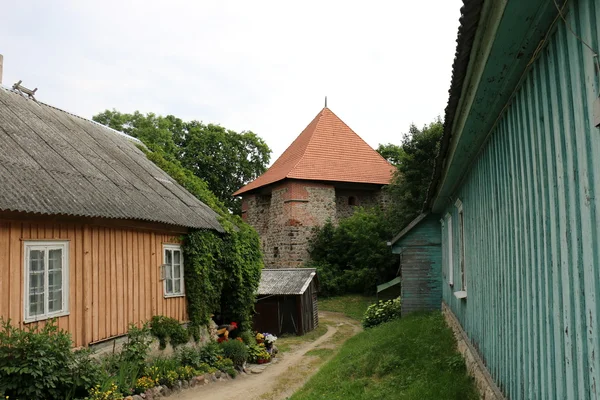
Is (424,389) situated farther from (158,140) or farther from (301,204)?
(158,140)

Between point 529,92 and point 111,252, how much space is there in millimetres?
7852

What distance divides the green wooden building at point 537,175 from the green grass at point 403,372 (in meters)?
1.37

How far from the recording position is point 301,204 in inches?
1048

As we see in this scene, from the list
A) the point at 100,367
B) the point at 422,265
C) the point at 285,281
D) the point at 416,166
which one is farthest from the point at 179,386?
the point at 416,166

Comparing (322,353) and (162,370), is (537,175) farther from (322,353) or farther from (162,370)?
(322,353)

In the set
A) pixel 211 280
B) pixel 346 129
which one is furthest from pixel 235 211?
pixel 211 280

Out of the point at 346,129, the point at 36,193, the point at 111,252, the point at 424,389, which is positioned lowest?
the point at 424,389

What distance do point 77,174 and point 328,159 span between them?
20.3 meters

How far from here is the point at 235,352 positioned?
12234 mm

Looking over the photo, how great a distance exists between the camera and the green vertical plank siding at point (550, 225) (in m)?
2.34

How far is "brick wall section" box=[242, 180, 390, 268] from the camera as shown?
26547 millimetres

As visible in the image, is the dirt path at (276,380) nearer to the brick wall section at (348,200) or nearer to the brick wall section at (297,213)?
the brick wall section at (297,213)

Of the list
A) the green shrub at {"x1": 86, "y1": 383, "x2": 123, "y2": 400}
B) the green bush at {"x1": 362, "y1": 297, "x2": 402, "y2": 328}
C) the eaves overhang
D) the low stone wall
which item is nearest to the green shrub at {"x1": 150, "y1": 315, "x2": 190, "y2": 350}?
the green shrub at {"x1": 86, "y1": 383, "x2": 123, "y2": 400}

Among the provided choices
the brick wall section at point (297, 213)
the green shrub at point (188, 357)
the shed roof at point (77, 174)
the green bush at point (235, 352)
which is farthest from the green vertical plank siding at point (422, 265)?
the brick wall section at point (297, 213)
